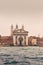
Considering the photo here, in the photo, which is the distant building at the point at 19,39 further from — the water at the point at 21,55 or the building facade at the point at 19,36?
the water at the point at 21,55

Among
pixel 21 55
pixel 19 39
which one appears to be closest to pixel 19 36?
pixel 19 39

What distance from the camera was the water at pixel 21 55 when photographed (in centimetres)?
255

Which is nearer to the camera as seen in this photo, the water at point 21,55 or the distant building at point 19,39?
the water at point 21,55

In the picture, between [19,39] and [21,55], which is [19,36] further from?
[21,55]

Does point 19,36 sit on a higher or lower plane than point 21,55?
higher

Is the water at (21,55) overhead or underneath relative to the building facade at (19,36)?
underneath

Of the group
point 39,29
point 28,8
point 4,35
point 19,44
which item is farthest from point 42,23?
point 4,35

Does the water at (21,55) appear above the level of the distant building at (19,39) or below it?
below

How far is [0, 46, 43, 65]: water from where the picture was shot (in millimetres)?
2555

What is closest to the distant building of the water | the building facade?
the building facade

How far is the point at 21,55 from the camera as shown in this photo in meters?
2.60

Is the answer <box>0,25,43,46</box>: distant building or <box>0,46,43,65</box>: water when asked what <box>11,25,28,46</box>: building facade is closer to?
<box>0,25,43,46</box>: distant building

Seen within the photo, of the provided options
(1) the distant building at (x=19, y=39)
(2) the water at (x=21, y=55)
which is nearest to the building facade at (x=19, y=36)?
(1) the distant building at (x=19, y=39)

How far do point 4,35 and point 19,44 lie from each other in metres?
0.36
